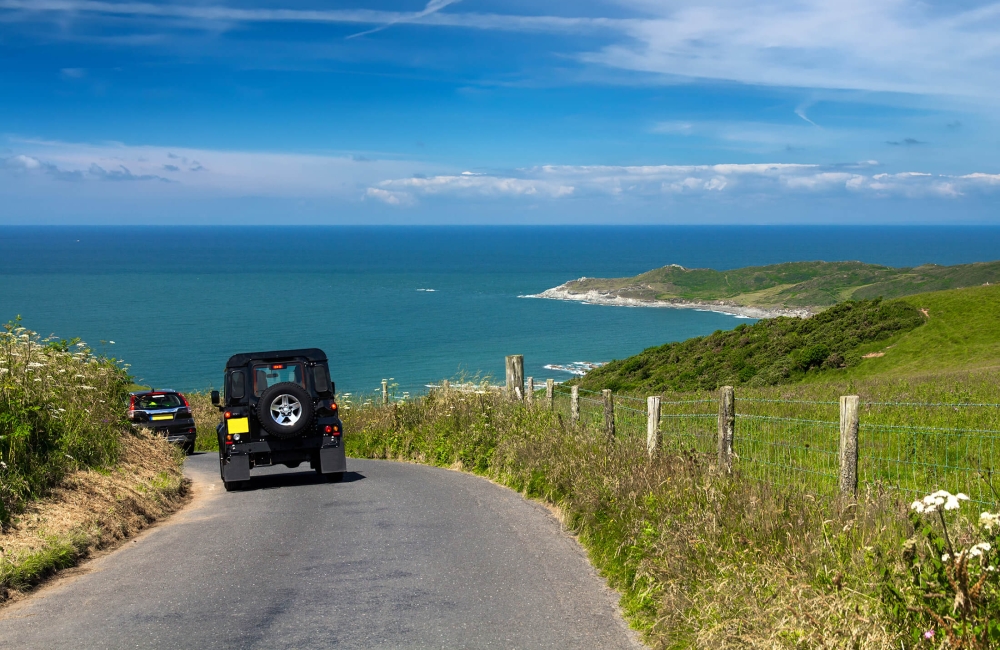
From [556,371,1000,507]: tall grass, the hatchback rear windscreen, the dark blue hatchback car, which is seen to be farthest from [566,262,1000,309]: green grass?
the hatchback rear windscreen

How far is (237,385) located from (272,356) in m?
0.79

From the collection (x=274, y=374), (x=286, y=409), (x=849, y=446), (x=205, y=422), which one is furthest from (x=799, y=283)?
(x=849, y=446)

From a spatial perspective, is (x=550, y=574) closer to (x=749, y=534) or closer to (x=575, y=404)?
(x=749, y=534)

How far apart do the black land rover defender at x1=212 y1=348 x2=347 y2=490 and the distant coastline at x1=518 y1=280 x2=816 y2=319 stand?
3875 inches

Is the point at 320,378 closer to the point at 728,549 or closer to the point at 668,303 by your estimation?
the point at 728,549

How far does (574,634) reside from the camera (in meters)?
6.55

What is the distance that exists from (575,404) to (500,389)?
599cm

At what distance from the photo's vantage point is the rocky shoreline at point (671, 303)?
377 feet

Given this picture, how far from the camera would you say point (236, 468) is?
14.7m

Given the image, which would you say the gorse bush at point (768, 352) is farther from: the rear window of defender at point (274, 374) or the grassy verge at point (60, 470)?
the grassy verge at point (60, 470)

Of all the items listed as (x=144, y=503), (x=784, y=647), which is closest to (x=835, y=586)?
(x=784, y=647)

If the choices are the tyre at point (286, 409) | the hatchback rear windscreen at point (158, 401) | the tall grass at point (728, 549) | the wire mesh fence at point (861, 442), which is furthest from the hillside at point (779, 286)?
the tall grass at point (728, 549)

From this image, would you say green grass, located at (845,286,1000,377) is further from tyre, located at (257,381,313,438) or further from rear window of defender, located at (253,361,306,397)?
tyre, located at (257,381,313,438)

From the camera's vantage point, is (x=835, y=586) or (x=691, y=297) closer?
(x=835, y=586)
